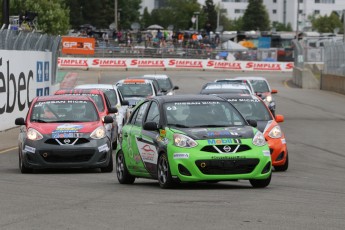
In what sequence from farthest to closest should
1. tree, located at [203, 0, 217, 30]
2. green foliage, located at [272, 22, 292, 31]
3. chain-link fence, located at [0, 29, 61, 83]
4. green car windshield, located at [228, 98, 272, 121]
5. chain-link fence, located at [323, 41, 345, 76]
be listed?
green foliage, located at [272, 22, 292, 31], tree, located at [203, 0, 217, 30], chain-link fence, located at [323, 41, 345, 76], chain-link fence, located at [0, 29, 61, 83], green car windshield, located at [228, 98, 272, 121]

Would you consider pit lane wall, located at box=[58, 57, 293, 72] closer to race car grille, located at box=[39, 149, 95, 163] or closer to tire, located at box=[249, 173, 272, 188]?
race car grille, located at box=[39, 149, 95, 163]

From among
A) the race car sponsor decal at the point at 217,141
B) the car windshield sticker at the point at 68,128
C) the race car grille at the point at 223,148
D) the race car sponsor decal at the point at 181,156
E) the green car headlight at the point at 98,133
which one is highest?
the race car sponsor decal at the point at 217,141

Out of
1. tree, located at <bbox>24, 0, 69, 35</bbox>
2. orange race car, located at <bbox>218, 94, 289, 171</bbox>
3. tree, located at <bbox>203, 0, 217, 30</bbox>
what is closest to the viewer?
orange race car, located at <bbox>218, 94, 289, 171</bbox>

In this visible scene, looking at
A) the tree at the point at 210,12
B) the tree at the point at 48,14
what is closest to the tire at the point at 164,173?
the tree at the point at 48,14

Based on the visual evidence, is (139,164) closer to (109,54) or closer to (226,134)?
(226,134)

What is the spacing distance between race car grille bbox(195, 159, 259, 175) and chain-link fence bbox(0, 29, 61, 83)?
1608 centimetres

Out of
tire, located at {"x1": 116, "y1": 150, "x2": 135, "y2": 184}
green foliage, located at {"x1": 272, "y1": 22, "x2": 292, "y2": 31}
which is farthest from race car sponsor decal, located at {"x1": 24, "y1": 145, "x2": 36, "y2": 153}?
green foliage, located at {"x1": 272, "y1": 22, "x2": 292, "y2": 31}

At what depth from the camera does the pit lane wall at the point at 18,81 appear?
28734mm

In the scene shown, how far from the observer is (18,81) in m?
30.7

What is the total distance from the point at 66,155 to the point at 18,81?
13.8 meters

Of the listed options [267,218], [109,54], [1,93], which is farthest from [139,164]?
[109,54]

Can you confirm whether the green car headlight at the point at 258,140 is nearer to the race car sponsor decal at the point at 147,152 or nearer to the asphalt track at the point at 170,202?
the asphalt track at the point at 170,202

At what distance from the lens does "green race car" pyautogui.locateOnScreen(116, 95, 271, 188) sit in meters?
13.1

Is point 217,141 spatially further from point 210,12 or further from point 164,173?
point 210,12
